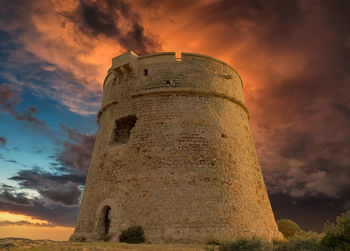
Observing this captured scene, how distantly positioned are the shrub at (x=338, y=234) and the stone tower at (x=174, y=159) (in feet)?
14.3

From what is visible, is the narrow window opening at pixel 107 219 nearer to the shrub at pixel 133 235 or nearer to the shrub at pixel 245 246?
the shrub at pixel 133 235

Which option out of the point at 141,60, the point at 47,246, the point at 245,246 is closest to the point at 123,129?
the point at 141,60

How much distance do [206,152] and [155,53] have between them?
18.1ft

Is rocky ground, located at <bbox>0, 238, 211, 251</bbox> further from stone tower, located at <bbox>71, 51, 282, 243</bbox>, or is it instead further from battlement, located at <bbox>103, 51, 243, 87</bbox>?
battlement, located at <bbox>103, 51, 243, 87</bbox>

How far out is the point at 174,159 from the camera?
12.2m

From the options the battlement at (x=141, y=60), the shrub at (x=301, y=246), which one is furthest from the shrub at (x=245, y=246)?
the battlement at (x=141, y=60)

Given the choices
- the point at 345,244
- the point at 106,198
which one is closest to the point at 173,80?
the point at 106,198

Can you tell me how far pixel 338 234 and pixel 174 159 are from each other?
6.59m

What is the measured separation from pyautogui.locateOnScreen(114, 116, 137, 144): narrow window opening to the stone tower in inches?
1.9

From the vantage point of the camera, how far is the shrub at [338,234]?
22.2 feet

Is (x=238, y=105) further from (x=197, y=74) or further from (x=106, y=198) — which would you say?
(x=106, y=198)

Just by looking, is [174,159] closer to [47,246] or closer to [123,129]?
[123,129]

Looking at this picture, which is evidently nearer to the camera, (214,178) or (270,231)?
(214,178)

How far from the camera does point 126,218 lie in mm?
11672
